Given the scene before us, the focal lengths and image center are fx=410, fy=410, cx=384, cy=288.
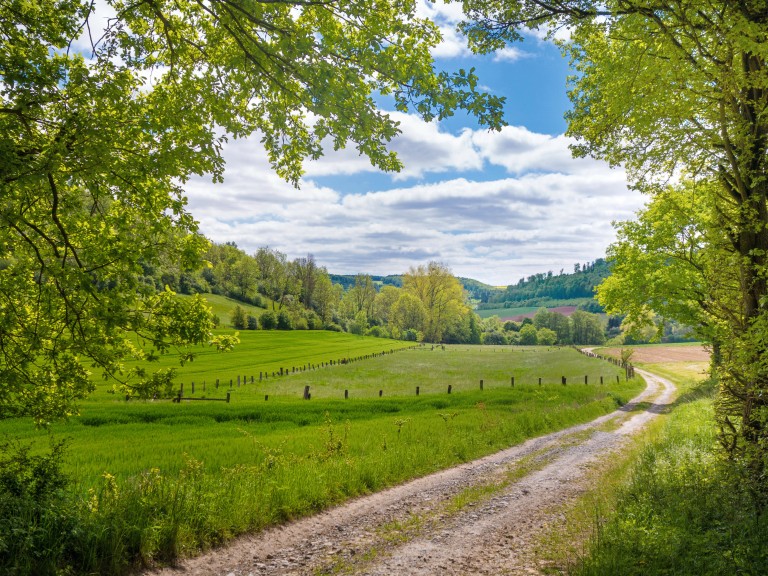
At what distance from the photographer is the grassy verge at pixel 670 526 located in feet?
17.3

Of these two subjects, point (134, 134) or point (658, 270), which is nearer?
point (134, 134)

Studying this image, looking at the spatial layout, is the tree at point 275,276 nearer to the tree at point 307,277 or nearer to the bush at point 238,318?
the tree at point 307,277

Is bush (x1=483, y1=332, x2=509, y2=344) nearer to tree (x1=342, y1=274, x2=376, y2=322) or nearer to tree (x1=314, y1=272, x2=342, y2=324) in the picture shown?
tree (x1=342, y1=274, x2=376, y2=322)

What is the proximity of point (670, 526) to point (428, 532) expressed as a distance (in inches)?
149

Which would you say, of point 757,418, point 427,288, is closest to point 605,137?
point 757,418

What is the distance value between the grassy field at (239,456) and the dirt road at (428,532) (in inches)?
18.9

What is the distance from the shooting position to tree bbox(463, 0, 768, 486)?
641 cm

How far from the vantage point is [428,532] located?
7.37 m

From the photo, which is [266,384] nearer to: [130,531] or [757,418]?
[130,531]

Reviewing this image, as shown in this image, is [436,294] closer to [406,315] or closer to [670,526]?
[406,315]

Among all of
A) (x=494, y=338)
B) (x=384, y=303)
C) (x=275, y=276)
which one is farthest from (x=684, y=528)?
(x=384, y=303)

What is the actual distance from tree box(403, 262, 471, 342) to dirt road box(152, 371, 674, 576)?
300 ft

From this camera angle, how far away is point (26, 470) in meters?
6.02

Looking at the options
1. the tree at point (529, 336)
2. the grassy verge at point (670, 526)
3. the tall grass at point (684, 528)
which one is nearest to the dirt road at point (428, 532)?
the grassy verge at point (670, 526)
